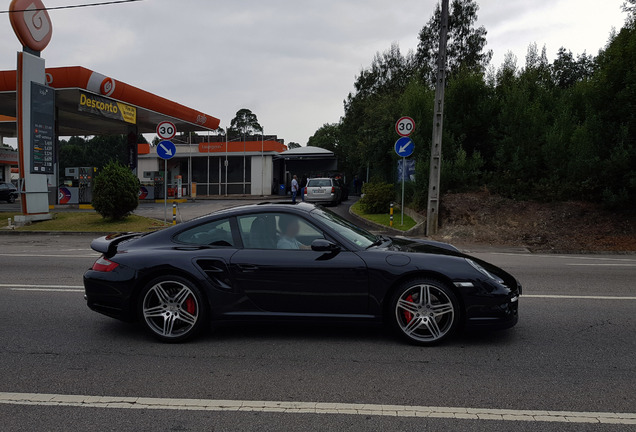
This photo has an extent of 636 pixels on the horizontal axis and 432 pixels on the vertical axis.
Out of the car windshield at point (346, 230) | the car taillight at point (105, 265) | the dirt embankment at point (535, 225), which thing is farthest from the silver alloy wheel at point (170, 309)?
the dirt embankment at point (535, 225)

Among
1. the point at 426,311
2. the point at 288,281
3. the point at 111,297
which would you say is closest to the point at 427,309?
the point at 426,311

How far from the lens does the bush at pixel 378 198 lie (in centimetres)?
2089

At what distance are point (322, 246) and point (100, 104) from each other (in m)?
21.5

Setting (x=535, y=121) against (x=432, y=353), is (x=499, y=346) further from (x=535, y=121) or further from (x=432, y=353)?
(x=535, y=121)

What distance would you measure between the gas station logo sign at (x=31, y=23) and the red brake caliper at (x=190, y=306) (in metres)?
16.6

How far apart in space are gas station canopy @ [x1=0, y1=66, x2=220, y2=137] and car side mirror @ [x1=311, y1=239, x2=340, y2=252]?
2011 cm

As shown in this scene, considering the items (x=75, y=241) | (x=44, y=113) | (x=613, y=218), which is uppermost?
(x=44, y=113)

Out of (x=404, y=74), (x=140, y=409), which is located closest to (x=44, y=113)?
(x=140, y=409)

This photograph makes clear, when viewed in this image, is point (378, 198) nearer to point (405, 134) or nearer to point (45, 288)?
point (405, 134)

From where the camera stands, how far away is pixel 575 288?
717 cm

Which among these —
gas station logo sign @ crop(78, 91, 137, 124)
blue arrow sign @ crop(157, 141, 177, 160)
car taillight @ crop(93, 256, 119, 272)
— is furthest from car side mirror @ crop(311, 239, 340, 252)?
gas station logo sign @ crop(78, 91, 137, 124)

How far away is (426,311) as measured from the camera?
A: 4418 mm

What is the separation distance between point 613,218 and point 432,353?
1329cm

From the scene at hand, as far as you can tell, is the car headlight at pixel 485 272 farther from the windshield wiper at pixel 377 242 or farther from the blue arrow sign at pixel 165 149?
the blue arrow sign at pixel 165 149
